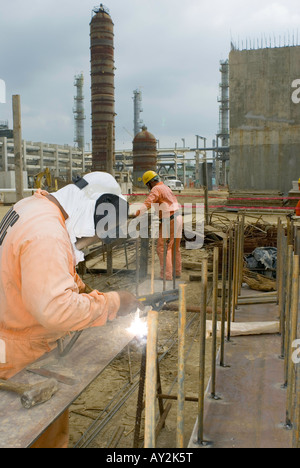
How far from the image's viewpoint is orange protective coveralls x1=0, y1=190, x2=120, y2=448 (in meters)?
1.91

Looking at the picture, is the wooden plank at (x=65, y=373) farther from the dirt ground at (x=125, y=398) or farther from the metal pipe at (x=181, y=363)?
the dirt ground at (x=125, y=398)

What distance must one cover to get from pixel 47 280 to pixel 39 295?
3.0 inches

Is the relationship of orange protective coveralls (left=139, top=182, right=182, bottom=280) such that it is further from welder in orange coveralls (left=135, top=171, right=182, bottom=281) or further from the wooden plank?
the wooden plank

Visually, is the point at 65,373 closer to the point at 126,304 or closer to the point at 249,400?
the point at 126,304

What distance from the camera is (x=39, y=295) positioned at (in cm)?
190

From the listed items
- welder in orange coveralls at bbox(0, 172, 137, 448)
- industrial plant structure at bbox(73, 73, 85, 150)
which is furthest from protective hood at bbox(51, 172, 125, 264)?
industrial plant structure at bbox(73, 73, 85, 150)

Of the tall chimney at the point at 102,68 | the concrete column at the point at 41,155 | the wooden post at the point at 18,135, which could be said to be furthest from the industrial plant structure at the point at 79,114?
the wooden post at the point at 18,135

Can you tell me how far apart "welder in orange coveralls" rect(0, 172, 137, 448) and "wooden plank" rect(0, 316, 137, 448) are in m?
0.17

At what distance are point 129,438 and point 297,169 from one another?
45.5ft

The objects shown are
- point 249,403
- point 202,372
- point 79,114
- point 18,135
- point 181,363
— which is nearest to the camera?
point 181,363

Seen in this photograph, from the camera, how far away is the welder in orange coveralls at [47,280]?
192cm

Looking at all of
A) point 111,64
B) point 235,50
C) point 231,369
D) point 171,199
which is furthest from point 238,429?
point 111,64

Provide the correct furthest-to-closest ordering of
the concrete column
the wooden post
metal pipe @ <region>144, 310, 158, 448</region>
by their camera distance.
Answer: the concrete column < the wooden post < metal pipe @ <region>144, 310, 158, 448</region>

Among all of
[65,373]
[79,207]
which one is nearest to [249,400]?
[65,373]
